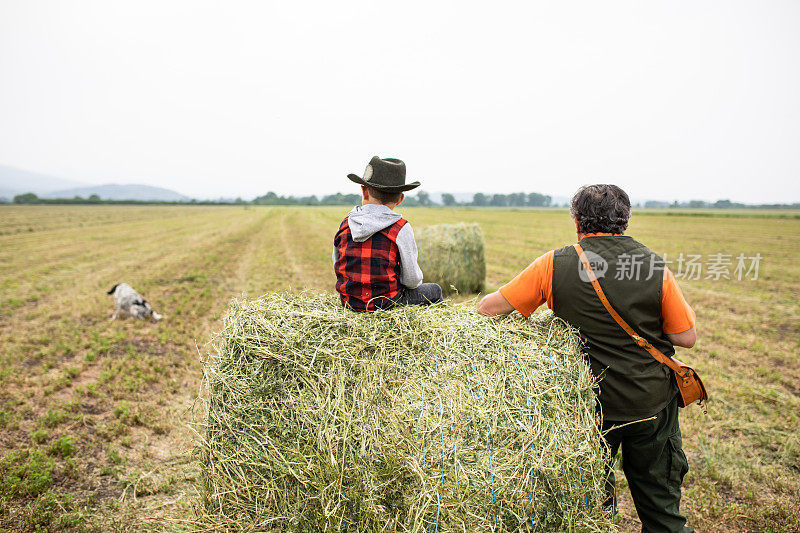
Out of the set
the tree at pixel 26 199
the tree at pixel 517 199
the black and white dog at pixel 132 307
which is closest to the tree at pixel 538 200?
the tree at pixel 517 199

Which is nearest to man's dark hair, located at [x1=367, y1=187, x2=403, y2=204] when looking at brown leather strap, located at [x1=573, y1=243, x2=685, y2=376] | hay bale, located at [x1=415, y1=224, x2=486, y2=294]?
brown leather strap, located at [x1=573, y1=243, x2=685, y2=376]

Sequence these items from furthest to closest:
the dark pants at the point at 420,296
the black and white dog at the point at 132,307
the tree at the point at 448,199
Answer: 1. the tree at the point at 448,199
2. the black and white dog at the point at 132,307
3. the dark pants at the point at 420,296

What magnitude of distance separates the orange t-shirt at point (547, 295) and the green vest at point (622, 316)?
4 cm

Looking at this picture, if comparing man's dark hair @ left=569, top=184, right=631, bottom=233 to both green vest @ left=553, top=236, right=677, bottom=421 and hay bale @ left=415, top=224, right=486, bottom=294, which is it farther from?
hay bale @ left=415, top=224, right=486, bottom=294

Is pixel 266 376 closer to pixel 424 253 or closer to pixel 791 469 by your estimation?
pixel 791 469

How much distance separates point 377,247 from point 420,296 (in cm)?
57

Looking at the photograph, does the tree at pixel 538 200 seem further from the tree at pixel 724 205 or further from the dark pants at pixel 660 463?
the dark pants at pixel 660 463

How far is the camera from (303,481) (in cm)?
211

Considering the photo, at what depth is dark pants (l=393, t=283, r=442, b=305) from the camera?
2928 millimetres

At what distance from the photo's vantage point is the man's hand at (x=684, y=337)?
2.28 meters

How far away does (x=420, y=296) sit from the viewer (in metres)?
3.01

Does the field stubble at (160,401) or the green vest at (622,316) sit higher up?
the green vest at (622,316)

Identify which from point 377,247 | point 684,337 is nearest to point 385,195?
point 377,247

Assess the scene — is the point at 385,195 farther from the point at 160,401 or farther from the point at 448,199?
the point at 448,199
